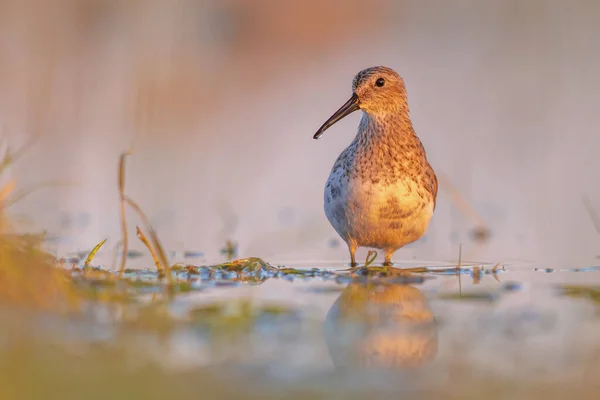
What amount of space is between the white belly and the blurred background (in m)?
0.40

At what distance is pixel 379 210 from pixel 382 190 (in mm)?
143

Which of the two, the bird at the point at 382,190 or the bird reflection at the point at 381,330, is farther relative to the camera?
the bird at the point at 382,190

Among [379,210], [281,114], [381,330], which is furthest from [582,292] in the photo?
[281,114]

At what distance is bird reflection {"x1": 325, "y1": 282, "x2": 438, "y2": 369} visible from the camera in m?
3.96

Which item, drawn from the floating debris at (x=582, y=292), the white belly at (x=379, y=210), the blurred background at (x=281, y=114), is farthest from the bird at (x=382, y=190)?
the floating debris at (x=582, y=292)

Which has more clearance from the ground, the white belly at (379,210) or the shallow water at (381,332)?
the white belly at (379,210)

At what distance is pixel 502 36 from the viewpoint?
18703mm

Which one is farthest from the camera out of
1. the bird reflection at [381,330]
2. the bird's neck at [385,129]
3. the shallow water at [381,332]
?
the bird's neck at [385,129]

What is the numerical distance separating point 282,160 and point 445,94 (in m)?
4.24

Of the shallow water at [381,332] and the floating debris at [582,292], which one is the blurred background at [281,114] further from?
the shallow water at [381,332]

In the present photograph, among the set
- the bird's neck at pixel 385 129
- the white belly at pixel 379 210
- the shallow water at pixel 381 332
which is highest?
the bird's neck at pixel 385 129

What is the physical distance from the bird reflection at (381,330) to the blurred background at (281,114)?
190 centimetres

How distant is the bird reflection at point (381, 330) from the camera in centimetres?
396

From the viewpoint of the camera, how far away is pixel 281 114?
531 inches
